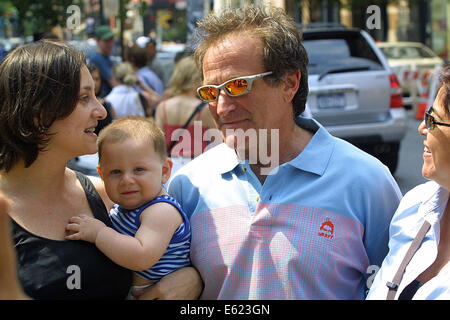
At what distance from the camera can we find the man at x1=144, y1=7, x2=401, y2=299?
7.86 ft

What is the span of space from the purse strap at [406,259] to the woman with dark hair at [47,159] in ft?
3.01

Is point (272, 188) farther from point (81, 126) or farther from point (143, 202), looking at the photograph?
point (81, 126)

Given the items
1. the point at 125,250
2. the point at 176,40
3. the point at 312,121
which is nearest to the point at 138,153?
the point at 125,250

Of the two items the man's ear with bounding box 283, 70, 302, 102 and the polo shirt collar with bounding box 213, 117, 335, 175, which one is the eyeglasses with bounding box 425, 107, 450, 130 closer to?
the polo shirt collar with bounding box 213, 117, 335, 175

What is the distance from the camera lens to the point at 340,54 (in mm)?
8984

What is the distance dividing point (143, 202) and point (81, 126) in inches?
14.7

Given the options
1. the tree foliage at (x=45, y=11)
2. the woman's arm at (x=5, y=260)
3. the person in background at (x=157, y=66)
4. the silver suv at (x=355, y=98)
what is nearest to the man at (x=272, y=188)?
the woman's arm at (x=5, y=260)

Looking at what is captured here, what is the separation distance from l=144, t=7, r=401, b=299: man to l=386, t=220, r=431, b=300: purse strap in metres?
0.25

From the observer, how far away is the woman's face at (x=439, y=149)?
2166 millimetres

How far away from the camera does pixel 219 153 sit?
2738mm

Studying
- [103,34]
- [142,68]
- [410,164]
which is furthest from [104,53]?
[410,164]

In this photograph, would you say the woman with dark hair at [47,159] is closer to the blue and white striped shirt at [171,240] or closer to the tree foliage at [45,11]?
the blue and white striped shirt at [171,240]

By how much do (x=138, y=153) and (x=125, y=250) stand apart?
1.19 ft

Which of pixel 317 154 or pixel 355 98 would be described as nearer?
pixel 317 154
